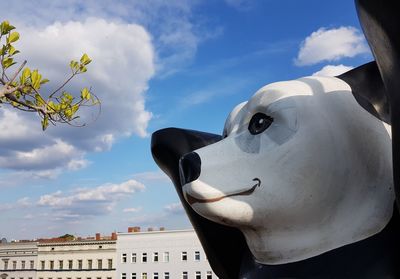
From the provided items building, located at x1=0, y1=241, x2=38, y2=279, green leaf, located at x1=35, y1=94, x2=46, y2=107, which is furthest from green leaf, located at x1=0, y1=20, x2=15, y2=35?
building, located at x1=0, y1=241, x2=38, y2=279

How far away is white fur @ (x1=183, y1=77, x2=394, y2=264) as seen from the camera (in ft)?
8.48

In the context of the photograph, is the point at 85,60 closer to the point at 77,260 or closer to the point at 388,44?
the point at 388,44

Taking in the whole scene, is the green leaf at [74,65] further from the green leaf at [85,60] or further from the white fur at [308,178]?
the white fur at [308,178]

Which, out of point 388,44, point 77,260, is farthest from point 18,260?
point 388,44

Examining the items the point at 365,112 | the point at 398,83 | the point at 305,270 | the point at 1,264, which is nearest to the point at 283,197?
the point at 305,270

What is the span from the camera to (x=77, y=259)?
138 feet

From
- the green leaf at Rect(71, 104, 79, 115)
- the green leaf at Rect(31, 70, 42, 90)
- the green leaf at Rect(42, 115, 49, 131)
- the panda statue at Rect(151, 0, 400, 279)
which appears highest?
the green leaf at Rect(31, 70, 42, 90)

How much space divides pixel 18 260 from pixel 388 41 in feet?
156

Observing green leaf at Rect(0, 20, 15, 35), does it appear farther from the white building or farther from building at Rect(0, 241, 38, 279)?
building at Rect(0, 241, 38, 279)

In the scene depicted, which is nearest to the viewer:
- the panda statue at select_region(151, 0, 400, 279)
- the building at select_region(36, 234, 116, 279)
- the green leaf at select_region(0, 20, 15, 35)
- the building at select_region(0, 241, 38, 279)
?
the panda statue at select_region(151, 0, 400, 279)

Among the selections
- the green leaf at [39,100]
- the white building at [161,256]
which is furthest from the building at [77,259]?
the green leaf at [39,100]

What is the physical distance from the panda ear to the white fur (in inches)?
20.3

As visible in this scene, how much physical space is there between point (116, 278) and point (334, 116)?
129ft

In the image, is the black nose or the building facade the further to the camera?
the building facade
